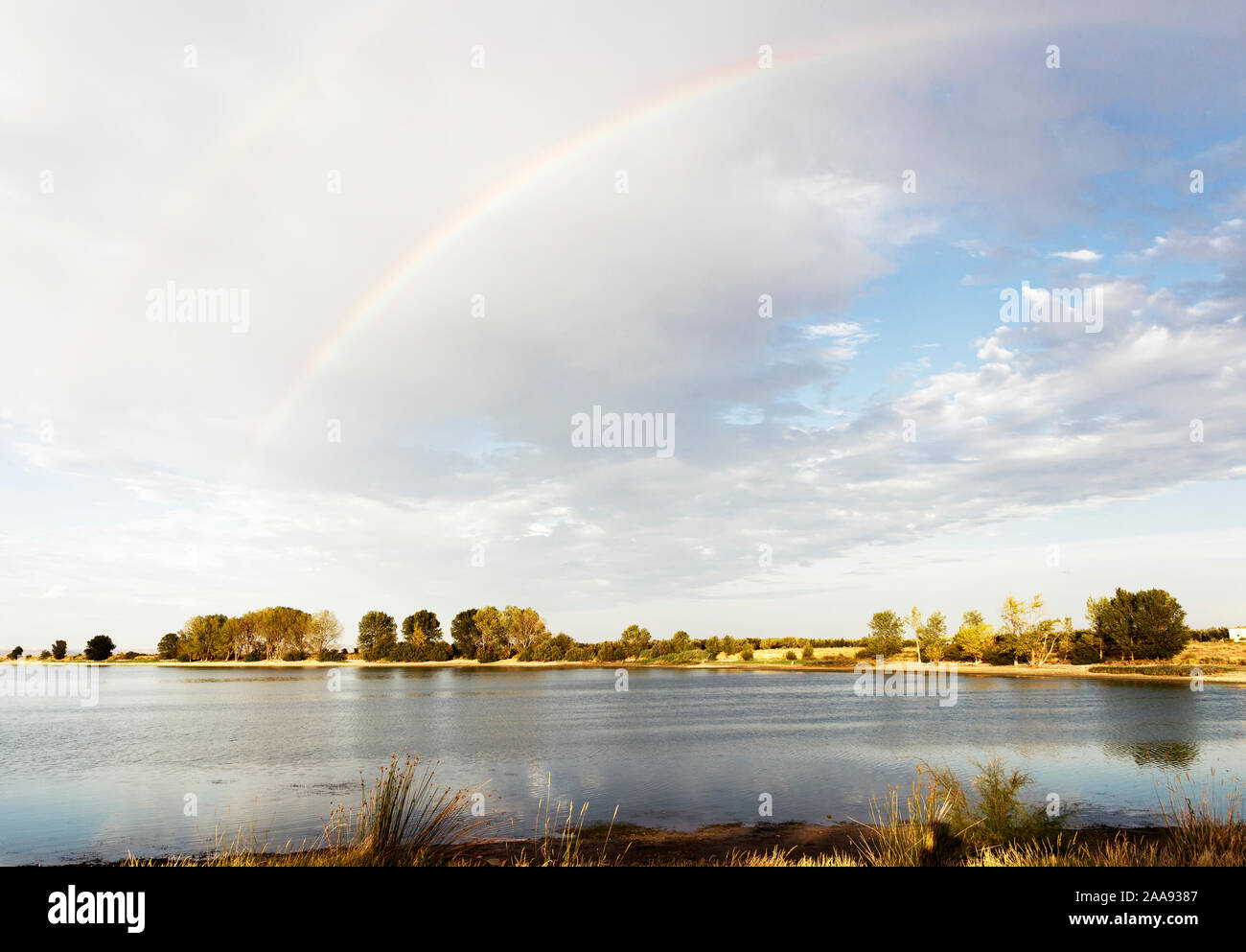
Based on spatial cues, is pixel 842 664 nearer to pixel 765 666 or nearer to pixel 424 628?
pixel 765 666

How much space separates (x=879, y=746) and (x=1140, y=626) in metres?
72.2

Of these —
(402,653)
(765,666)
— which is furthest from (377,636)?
(765,666)

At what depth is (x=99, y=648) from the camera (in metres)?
184

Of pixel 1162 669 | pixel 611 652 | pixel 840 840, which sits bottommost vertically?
pixel 611 652

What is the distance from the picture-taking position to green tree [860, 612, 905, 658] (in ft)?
410

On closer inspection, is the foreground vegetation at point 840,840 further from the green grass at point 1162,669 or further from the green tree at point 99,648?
the green tree at point 99,648

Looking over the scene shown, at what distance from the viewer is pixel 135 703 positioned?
68375 mm

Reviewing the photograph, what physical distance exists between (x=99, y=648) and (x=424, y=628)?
3432 inches

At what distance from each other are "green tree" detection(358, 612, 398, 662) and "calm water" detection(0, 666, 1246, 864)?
98.7m

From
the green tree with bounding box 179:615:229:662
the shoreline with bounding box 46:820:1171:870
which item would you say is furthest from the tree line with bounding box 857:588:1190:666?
the green tree with bounding box 179:615:229:662

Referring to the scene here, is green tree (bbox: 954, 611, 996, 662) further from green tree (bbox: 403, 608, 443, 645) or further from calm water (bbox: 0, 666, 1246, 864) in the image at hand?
green tree (bbox: 403, 608, 443, 645)
